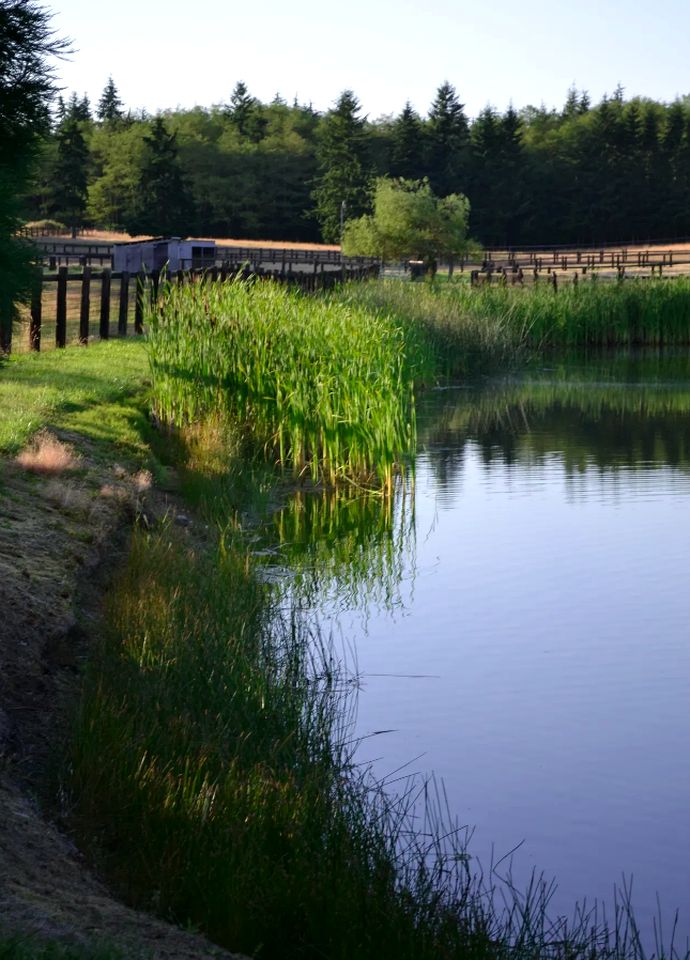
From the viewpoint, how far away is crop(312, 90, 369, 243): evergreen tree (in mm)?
104438

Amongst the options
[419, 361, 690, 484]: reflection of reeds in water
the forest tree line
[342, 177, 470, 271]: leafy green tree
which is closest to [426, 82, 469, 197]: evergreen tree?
the forest tree line

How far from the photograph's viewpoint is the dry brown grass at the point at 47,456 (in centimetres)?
1176

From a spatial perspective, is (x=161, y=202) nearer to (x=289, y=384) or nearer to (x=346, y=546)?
(x=289, y=384)

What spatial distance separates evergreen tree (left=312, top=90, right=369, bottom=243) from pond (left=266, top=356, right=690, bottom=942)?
85236mm

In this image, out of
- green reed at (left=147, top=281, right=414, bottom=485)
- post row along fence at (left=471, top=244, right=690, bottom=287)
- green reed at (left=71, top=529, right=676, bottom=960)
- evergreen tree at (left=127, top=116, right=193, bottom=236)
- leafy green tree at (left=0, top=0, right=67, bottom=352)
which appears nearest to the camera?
green reed at (left=71, top=529, right=676, bottom=960)

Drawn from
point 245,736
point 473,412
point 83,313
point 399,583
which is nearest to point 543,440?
point 473,412

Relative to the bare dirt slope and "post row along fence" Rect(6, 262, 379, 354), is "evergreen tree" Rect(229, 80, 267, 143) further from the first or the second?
the bare dirt slope

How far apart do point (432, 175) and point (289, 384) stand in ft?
312

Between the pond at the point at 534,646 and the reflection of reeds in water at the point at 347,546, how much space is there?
0.03 meters

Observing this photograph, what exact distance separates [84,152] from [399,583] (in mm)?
96105

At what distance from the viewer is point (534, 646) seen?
1091 cm

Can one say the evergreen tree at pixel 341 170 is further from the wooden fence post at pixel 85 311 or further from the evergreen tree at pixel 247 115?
the wooden fence post at pixel 85 311

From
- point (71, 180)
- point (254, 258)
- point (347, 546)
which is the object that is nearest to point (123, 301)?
point (347, 546)

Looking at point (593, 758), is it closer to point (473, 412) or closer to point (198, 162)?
point (473, 412)
